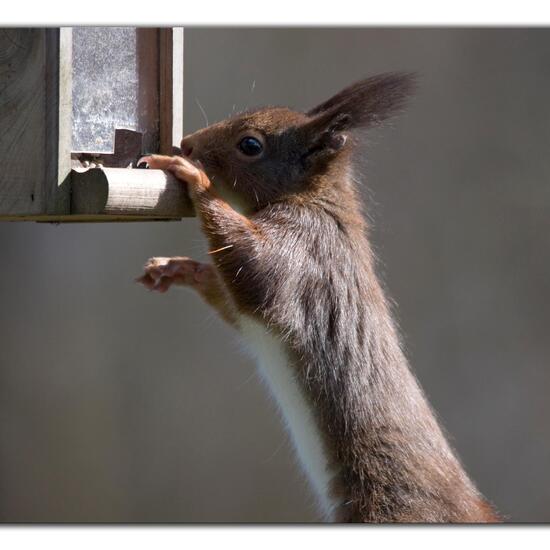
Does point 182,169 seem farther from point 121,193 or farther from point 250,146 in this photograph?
point 250,146

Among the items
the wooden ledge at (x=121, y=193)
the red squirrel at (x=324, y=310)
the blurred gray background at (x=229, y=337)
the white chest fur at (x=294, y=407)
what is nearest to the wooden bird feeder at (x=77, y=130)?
the wooden ledge at (x=121, y=193)

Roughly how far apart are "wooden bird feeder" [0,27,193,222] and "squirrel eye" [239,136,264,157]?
9.7 inches

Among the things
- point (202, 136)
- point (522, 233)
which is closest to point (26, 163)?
point (202, 136)

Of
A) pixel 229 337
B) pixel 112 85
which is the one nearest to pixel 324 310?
pixel 112 85

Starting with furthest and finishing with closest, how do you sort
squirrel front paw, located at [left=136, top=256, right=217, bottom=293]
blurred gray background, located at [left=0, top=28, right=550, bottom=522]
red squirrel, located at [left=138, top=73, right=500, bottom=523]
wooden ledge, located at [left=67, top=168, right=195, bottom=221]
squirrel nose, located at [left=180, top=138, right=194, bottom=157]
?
blurred gray background, located at [left=0, top=28, right=550, bottom=522] < squirrel front paw, located at [left=136, top=256, right=217, bottom=293] < squirrel nose, located at [left=180, top=138, right=194, bottom=157] < red squirrel, located at [left=138, top=73, right=500, bottom=523] < wooden ledge, located at [left=67, top=168, right=195, bottom=221]

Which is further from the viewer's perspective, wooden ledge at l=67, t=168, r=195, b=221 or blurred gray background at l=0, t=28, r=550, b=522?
blurred gray background at l=0, t=28, r=550, b=522

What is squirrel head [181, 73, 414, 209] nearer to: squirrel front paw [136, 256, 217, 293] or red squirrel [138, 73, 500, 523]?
red squirrel [138, 73, 500, 523]

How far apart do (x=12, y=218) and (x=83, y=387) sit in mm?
2882

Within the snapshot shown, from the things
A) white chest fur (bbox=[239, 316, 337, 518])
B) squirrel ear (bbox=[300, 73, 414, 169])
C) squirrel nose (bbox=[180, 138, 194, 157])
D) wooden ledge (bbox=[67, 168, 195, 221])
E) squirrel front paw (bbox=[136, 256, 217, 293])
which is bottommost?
white chest fur (bbox=[239, 316, 337, 518])

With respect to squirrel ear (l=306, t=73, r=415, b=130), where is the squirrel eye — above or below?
below

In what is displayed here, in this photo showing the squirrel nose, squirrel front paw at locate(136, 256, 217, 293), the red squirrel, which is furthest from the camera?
squirrel front paw at locate(136, 256, 217, 293)

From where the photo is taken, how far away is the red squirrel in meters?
2.88

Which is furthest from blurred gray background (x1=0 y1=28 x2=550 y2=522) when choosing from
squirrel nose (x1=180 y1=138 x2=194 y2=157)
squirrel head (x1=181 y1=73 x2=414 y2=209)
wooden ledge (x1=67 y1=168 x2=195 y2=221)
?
wooden ledge (x1=67 y1=168 x2=195 y2=221)

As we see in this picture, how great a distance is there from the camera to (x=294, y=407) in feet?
9.81
